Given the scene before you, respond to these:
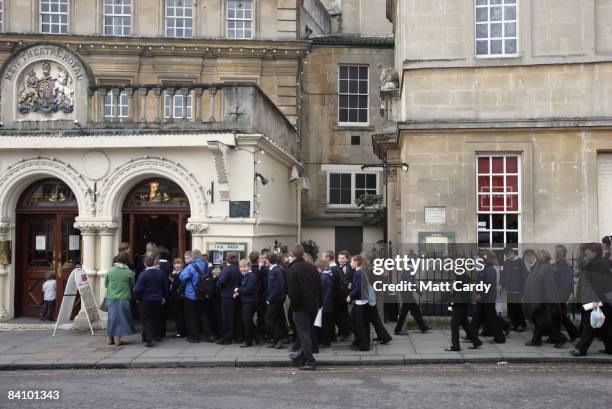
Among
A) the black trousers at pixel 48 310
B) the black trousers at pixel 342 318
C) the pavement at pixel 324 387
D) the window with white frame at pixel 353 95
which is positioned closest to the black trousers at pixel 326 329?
the black trousers at pixel 342 318

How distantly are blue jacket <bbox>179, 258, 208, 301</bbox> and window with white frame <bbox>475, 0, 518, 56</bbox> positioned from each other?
7.48m

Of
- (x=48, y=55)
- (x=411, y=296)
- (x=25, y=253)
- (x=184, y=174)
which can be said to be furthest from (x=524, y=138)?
(x=25, y=253)

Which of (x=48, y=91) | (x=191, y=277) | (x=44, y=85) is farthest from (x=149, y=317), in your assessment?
(x=44, y=85)

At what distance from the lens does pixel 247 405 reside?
826 cm

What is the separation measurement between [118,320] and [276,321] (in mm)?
3004

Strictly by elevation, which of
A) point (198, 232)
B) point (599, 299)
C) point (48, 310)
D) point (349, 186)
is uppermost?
point (349, 186)

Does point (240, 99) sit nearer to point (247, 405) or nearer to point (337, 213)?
point (247, 405)

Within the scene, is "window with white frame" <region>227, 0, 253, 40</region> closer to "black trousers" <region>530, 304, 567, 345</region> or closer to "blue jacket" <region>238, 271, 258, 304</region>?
"blue jacket" <region>238, 271, 258, 304</region>

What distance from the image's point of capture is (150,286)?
12445mm

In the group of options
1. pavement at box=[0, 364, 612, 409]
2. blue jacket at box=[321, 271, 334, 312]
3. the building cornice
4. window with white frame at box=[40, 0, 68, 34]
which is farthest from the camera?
window with white frame at box=[40, 0, 68, 34]

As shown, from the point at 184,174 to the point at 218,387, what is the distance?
20.5ft

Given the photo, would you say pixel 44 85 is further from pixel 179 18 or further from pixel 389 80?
pixel 179 18

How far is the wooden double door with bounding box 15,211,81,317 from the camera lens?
50.9 feet

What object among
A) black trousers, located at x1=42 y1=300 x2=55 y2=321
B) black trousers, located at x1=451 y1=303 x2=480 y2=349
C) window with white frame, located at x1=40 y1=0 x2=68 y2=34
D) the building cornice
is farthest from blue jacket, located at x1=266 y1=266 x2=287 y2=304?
window with white frame, located at x1=40 y1=0 x2=68 y2=34
